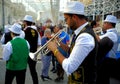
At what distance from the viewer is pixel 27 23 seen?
23.9 ft

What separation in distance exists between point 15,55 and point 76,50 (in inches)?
106

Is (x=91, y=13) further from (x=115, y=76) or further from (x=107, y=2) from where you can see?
(x=115, y=76)

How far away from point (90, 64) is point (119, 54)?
155 inches

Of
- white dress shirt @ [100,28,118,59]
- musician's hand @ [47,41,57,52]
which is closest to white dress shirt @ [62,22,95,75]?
musician's hand @ [47,41,57,52]

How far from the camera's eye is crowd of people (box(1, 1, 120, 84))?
2.85 m

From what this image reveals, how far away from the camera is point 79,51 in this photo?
279cm

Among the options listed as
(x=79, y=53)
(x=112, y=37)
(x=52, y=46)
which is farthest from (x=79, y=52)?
(x=112, y=37)

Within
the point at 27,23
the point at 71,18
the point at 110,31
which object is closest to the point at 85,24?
Answer: the point at 71,18

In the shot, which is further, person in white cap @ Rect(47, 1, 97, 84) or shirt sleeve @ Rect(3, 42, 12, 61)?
shirt sleeve @ Rect(3, 42, 12, 61)

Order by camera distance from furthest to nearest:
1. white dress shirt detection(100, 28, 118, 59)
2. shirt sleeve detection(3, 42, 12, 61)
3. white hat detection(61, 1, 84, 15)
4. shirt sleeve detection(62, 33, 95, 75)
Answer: shirt sleeve detection(3, 42, 12, 61) < white dress shirt detection(100, 28, 118, 59) < white hat detection(61, 1, 84, 15) < shirt sleeve detection(62, 33, 95, 75)

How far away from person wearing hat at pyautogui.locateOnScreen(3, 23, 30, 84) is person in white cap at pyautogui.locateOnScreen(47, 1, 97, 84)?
90.5 inches

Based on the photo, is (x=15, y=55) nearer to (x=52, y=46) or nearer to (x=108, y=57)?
(x=108, y=57)

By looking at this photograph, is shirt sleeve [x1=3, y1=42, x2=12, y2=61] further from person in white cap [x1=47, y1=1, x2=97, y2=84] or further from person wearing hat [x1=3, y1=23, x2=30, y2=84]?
person in white cap [x1=47, y1=1, x2=97, y2=84]

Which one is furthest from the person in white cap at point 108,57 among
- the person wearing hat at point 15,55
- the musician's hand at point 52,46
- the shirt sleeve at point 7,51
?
the musician's hand at point 52,46
